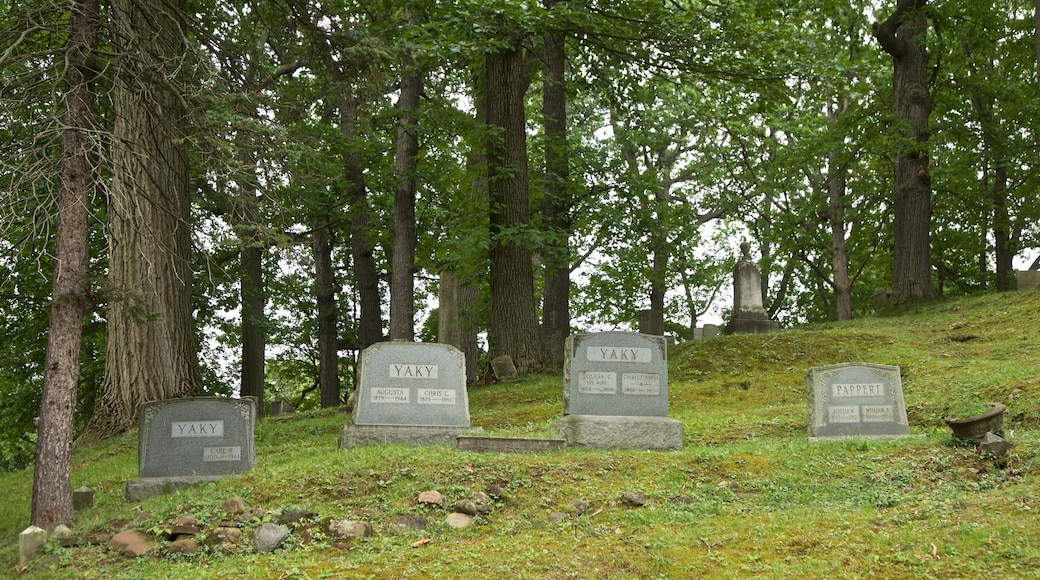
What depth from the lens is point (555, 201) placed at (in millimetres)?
20406

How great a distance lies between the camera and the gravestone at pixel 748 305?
22.4m

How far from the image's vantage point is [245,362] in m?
22.2

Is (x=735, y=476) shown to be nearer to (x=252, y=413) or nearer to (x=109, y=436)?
(x=252, y=413)

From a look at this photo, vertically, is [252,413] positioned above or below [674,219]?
below

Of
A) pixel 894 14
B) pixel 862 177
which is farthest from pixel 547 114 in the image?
pixel 862 177

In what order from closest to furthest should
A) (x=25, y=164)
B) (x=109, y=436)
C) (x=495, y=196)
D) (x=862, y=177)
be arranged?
(x=25, y=164) → (x=109, y=436) → (x=495, y=196) → (x=862, y=177)

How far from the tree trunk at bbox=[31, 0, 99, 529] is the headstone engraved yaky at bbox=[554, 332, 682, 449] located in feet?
17.1

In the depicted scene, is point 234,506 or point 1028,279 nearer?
point 234,506

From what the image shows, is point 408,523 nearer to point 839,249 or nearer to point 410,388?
point 410,388

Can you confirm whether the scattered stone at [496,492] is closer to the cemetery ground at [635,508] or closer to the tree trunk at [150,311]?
the cemetery ground at [635,508]

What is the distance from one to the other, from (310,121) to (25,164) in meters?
10.6

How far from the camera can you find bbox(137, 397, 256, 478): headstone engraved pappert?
370 inches

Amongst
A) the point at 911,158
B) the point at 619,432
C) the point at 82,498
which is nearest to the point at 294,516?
the point at 82,498

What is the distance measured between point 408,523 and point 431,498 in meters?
0.47
